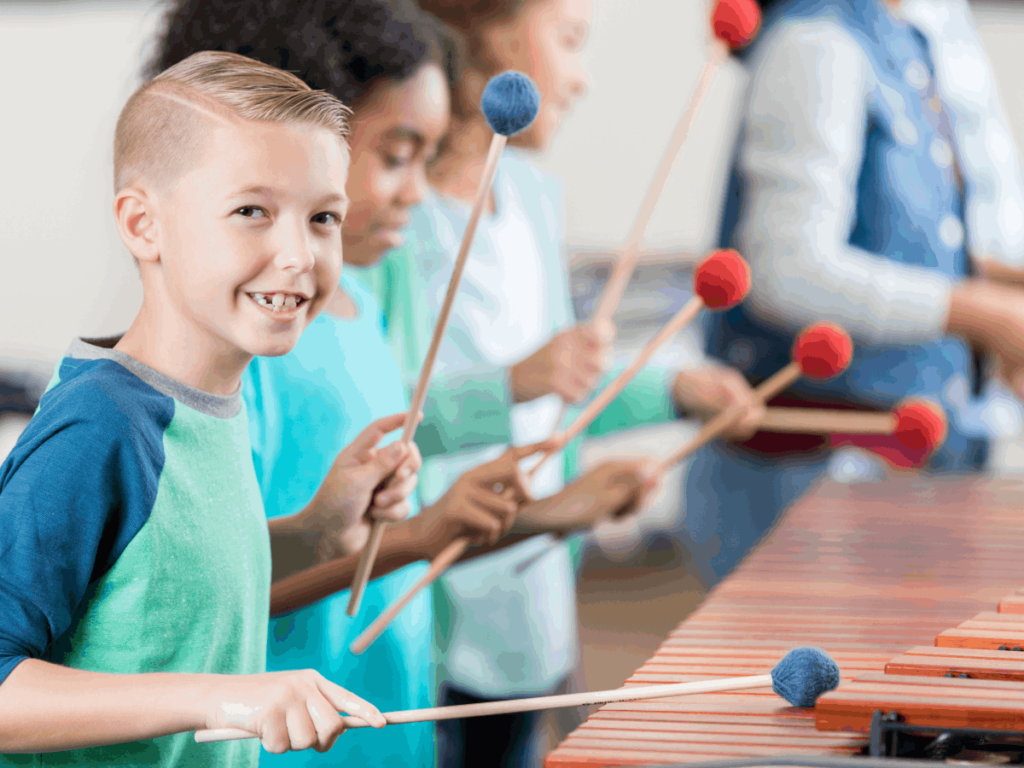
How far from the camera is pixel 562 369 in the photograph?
1278 mm

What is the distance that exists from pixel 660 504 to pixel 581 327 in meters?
0.80

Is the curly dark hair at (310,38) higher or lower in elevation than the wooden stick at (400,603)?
higher

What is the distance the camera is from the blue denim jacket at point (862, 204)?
1.75 m

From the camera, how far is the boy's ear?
0.70 meters

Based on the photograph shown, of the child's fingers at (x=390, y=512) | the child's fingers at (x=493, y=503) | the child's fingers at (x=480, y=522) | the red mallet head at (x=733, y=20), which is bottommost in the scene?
the child's fingers at (x=480, y=522)

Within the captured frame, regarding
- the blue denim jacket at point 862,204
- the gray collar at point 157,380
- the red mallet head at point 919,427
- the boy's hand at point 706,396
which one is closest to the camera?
the gray collar at point 157,380

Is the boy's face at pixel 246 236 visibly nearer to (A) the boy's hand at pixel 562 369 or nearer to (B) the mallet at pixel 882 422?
(A) the boy's hand at pixel 562 369

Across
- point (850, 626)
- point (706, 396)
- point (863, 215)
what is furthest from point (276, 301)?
point (863, 215)

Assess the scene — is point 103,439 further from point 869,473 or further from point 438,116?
point 869,473

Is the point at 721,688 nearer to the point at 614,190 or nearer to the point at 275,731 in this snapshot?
the point at 275,731

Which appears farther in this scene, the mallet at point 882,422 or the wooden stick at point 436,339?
the mallet at point 882,422

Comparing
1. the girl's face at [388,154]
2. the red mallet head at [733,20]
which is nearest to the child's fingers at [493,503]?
the girl's face at [388,154]

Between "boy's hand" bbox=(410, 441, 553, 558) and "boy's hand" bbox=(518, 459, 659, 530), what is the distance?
29 centimetres

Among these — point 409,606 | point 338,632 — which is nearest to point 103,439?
point 338,632
